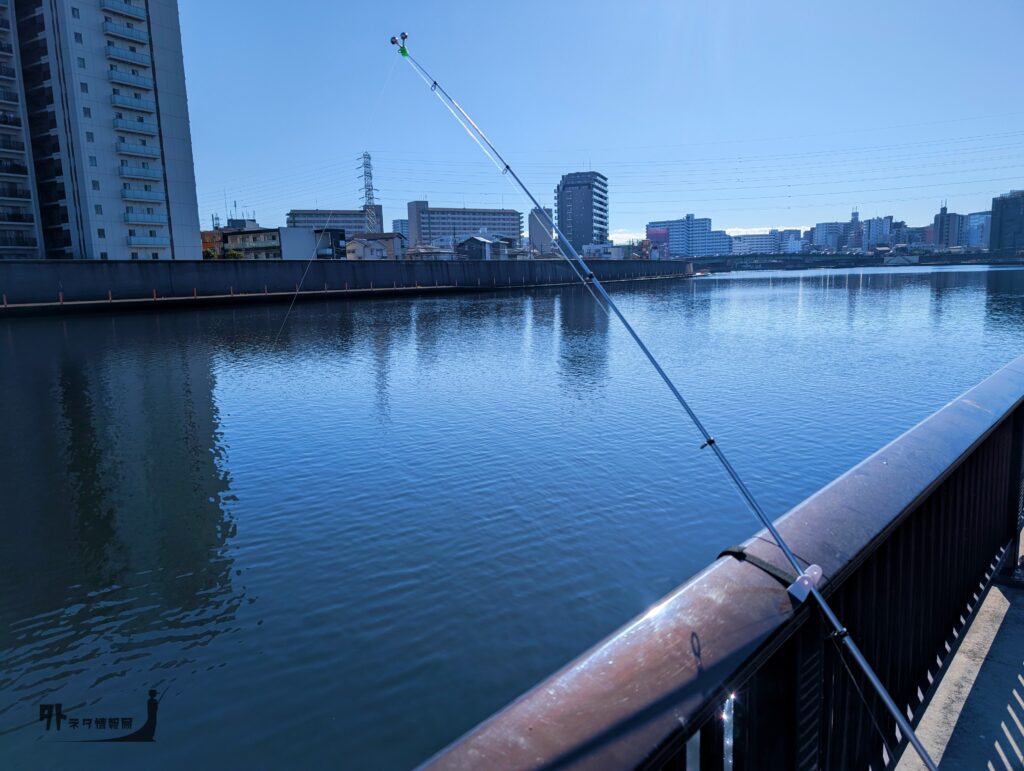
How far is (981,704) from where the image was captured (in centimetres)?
315

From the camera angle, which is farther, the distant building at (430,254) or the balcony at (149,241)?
the distant building at (430,254)

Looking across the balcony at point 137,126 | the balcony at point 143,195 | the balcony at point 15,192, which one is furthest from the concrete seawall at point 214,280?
the balcony at point 137,126

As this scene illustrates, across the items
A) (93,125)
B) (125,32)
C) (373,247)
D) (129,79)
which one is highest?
(125,32)

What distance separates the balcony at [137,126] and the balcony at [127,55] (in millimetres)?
5440

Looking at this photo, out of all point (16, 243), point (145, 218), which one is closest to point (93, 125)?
point (145, 218)

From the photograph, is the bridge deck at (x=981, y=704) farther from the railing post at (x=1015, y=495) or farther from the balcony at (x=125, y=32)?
the balcony at (x=125, y=32)

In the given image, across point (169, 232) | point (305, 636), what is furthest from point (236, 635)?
point (169, 232)

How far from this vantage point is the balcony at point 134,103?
61.9 metres

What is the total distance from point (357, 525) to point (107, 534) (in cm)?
324

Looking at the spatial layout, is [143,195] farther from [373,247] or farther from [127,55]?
[373,247]

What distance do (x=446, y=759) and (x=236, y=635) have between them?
18.4 feet

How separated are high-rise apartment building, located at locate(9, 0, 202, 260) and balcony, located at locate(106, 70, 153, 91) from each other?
9cm

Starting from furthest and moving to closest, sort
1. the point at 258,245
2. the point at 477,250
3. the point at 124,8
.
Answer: the point at 477,250 → the point at 258,245 → the point at 124,8

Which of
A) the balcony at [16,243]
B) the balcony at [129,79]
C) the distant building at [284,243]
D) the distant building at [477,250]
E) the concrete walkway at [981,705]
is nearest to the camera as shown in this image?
the concrete walkway at [981,705]
